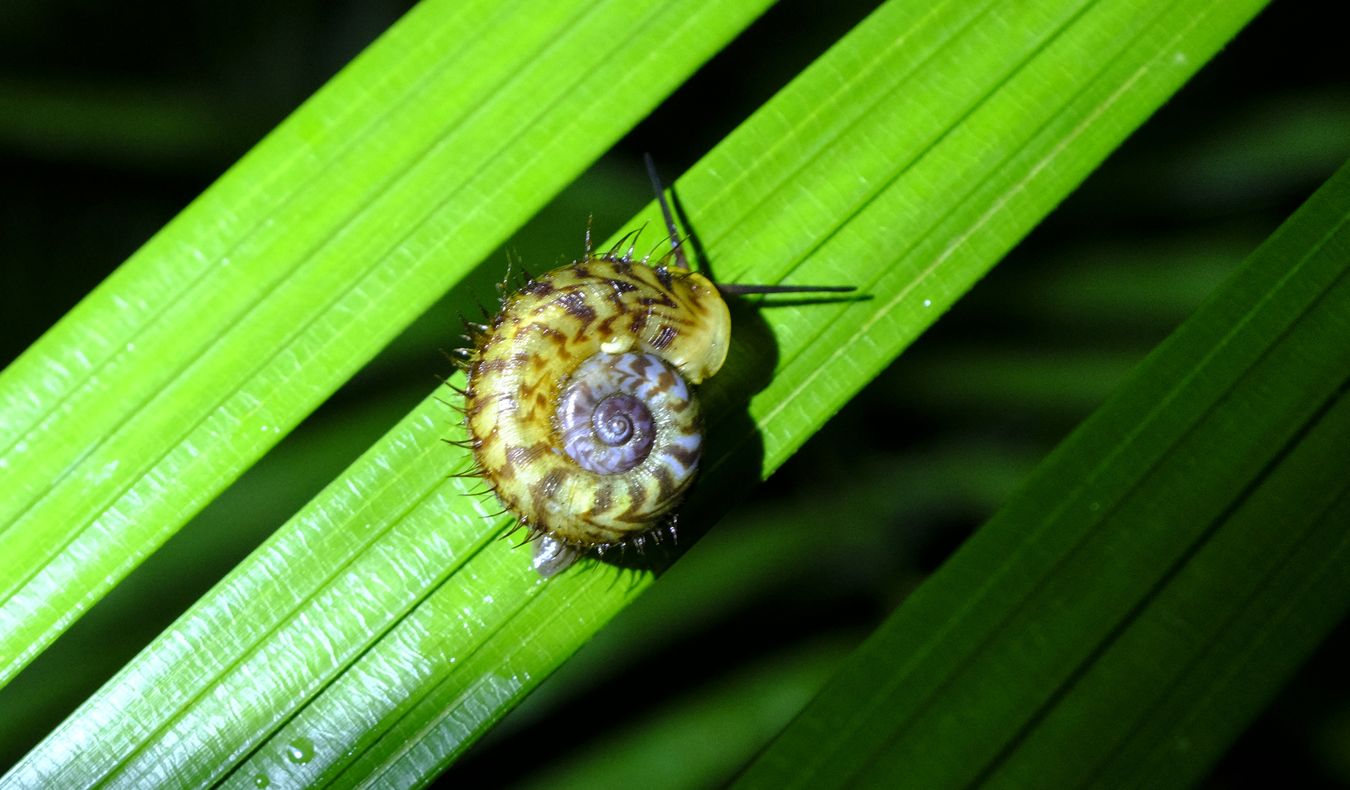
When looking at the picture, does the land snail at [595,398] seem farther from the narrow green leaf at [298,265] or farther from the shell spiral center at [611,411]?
the narrow green leaf at [298,265]

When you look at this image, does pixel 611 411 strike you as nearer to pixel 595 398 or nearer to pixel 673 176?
pixel 595 398

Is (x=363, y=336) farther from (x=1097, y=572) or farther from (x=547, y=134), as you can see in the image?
(x=1097, y=572)

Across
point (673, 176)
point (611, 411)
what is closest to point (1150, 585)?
point (611, 411)

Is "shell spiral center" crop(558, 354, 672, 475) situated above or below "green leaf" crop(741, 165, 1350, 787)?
above

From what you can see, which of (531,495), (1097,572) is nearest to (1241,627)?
(1097,572)

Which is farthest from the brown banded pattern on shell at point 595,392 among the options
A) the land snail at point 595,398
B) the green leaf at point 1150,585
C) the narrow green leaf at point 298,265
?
the green leaf at point 1150,585

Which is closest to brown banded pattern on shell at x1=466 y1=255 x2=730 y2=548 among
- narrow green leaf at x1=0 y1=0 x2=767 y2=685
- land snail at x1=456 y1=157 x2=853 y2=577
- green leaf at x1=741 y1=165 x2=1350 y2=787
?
land snail at x1=456 y1=157 x2=853 y2=577

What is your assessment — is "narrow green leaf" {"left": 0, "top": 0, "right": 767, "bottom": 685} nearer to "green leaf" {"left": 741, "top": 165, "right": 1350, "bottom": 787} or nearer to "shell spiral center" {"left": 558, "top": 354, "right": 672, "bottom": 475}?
"shell spiral center" {"left": 558, "top": 354, "right": 672, "bottom": 475}
